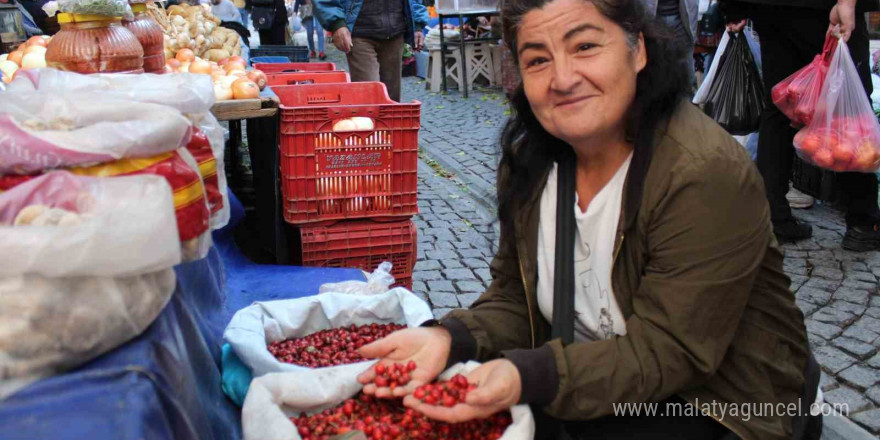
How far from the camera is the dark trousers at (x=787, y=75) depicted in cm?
437

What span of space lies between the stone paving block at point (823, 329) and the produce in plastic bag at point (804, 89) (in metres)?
1.28

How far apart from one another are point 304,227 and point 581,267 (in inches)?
76.6

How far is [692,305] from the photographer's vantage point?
1.76 metres

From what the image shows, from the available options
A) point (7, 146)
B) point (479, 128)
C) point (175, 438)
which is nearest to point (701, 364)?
point (175, 438)

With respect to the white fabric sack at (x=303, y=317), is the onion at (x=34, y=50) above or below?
above

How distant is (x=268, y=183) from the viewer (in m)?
4.07

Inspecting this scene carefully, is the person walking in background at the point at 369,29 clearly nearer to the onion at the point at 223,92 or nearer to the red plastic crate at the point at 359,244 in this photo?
the onion at the point at 223,92

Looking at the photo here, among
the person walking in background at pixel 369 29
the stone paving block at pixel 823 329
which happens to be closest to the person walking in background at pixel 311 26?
the person walking in background at pixel 369 29

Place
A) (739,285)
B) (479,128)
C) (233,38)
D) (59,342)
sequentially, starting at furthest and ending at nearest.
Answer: (479,128)
(233,38)
(739,285)
(59,342)

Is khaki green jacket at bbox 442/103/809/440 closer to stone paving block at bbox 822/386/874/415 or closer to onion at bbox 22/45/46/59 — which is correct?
stone paving block at bbox 822/386/874/415

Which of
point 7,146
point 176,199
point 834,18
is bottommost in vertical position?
point 176,199

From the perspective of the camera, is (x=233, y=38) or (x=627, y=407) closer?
(x=627, y=407)

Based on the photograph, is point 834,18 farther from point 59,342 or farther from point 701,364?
point 59,342

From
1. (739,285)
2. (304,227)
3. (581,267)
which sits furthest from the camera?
(304,227)
